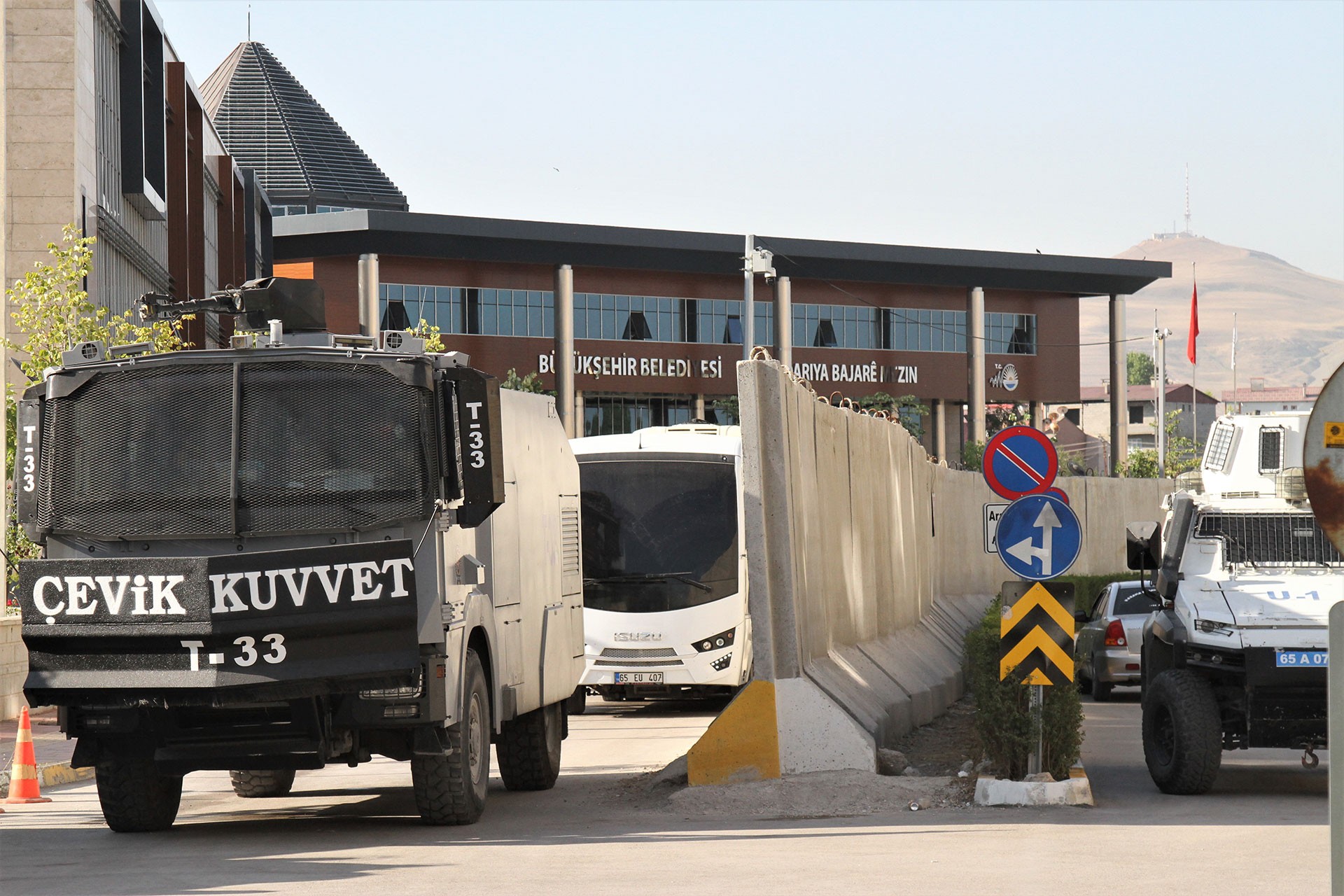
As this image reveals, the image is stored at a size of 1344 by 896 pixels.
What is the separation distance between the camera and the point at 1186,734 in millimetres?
12492

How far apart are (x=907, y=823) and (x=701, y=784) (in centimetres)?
170

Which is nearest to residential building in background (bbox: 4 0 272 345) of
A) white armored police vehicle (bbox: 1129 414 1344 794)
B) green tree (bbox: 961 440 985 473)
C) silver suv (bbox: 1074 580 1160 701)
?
silver suv (bbox: 1074 580 1160 701)

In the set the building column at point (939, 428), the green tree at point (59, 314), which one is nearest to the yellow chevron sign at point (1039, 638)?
the green tree at point (59, 314)

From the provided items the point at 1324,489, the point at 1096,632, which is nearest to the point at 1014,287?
the point at 1096,632

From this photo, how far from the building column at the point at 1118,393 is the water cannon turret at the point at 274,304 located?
73.0 m

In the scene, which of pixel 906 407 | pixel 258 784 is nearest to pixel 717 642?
pixel 258 784

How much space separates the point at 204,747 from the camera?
10305 mm

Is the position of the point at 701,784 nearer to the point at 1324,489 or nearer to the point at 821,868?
the point at 821,868

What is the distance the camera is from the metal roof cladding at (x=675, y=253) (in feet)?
226

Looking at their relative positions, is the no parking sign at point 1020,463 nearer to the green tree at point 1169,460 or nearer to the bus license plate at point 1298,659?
the bus license plate at point 1298,659

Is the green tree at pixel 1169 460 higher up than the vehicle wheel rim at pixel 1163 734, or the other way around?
the green tree at pixel 1169 460

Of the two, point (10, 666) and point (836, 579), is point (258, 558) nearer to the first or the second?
point (836, 579)

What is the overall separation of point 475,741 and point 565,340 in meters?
61.5

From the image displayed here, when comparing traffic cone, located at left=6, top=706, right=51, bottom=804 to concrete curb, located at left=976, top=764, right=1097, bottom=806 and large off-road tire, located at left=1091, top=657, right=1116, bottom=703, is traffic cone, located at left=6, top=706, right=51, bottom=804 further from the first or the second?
large off-road tire, located at left=1091, top=657, right=1116, bottom=703
